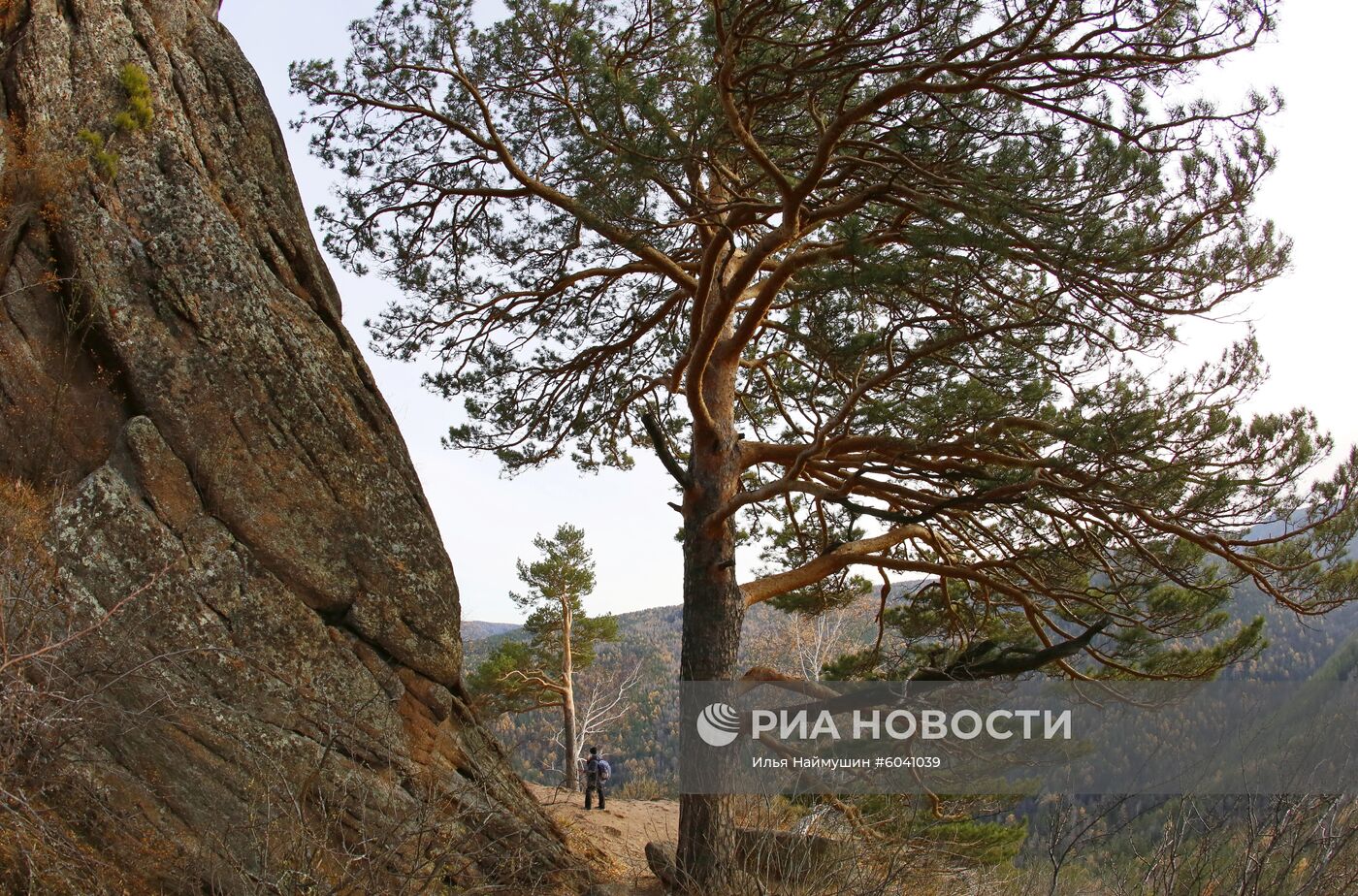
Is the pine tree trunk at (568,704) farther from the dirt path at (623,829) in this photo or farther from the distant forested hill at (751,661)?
the dirt path at (623,829)

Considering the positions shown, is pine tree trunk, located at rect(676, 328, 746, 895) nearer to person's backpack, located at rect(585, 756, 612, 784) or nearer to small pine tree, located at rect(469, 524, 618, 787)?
person's backpack, located at rect(585, 756, 612, 784)

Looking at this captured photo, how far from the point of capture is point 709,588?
784 centimetres

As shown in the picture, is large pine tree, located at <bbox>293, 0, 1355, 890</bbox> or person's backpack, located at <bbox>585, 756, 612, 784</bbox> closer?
large pine tree, located at <bbox>293, 0, 1355, 890</bbox>

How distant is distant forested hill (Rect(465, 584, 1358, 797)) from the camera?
29.6 ft

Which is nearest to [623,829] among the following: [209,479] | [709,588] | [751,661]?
[709,588]

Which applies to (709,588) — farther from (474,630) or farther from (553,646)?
(474,630)

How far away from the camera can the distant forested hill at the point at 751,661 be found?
903cm

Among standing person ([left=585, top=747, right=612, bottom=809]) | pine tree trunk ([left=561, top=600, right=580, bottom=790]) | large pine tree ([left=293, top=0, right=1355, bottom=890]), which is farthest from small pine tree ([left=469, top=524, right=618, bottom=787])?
large pine tree ([left=293, top=0, right=1355, bottom=890])

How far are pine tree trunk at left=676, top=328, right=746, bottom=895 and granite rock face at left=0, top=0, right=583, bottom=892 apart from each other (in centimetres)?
103

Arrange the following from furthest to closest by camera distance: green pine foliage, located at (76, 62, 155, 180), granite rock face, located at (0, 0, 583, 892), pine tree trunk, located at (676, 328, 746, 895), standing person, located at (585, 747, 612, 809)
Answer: standing person, located at (585, 747, 612, 809), pine tree trunk, located at (676, 328, 746, 895), green pine foliage, located at (76, 62, 155, 180), granite rock face, located at (0, 0, 583, 892)

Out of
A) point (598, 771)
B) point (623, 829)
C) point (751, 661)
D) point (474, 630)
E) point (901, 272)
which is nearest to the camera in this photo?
point (901, 272)

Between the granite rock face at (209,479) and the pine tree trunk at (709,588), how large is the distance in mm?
1027

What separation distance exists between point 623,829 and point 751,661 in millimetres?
10642

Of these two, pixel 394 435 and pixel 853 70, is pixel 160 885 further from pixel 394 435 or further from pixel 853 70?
pixel 853 70
